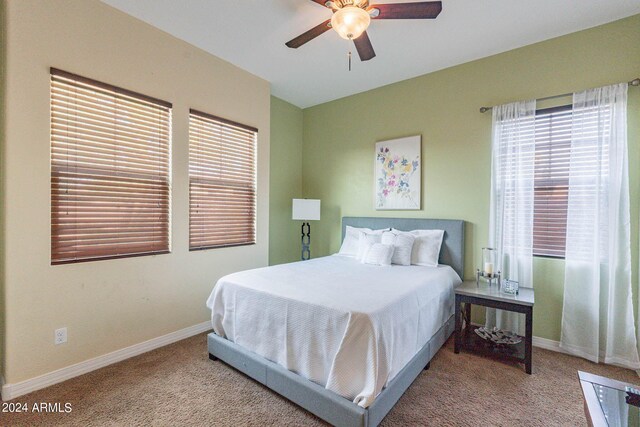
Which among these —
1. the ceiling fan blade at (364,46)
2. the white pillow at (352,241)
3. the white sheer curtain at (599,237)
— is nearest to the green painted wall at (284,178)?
the white pillow at (352,241)

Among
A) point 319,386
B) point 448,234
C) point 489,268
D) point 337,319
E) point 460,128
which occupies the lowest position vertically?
point 319,386

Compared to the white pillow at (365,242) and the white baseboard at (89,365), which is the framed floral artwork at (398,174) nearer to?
the white pillow at (365,242)

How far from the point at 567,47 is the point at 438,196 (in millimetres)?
1802

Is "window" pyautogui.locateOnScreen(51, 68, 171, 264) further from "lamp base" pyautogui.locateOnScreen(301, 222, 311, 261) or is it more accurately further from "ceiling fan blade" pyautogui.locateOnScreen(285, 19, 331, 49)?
"lamp base" pyautogui.locateOnScreen(301, 222, 311, 261)

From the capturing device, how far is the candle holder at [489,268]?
9.12 ft

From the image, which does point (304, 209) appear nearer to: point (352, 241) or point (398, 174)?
point (352, 241)

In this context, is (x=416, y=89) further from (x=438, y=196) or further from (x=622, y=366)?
(x=622, y=366)

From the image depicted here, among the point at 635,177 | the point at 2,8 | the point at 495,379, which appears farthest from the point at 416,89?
the point at 2,8

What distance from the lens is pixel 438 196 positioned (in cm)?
349

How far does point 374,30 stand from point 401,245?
2178 millimetres

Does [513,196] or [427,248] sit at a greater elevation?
[513,196]

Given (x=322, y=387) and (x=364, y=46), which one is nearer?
(x=322, y=387)

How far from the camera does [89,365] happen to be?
7.70 feet

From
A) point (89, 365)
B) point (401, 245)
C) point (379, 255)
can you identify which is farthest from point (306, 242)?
point (89, 365)
